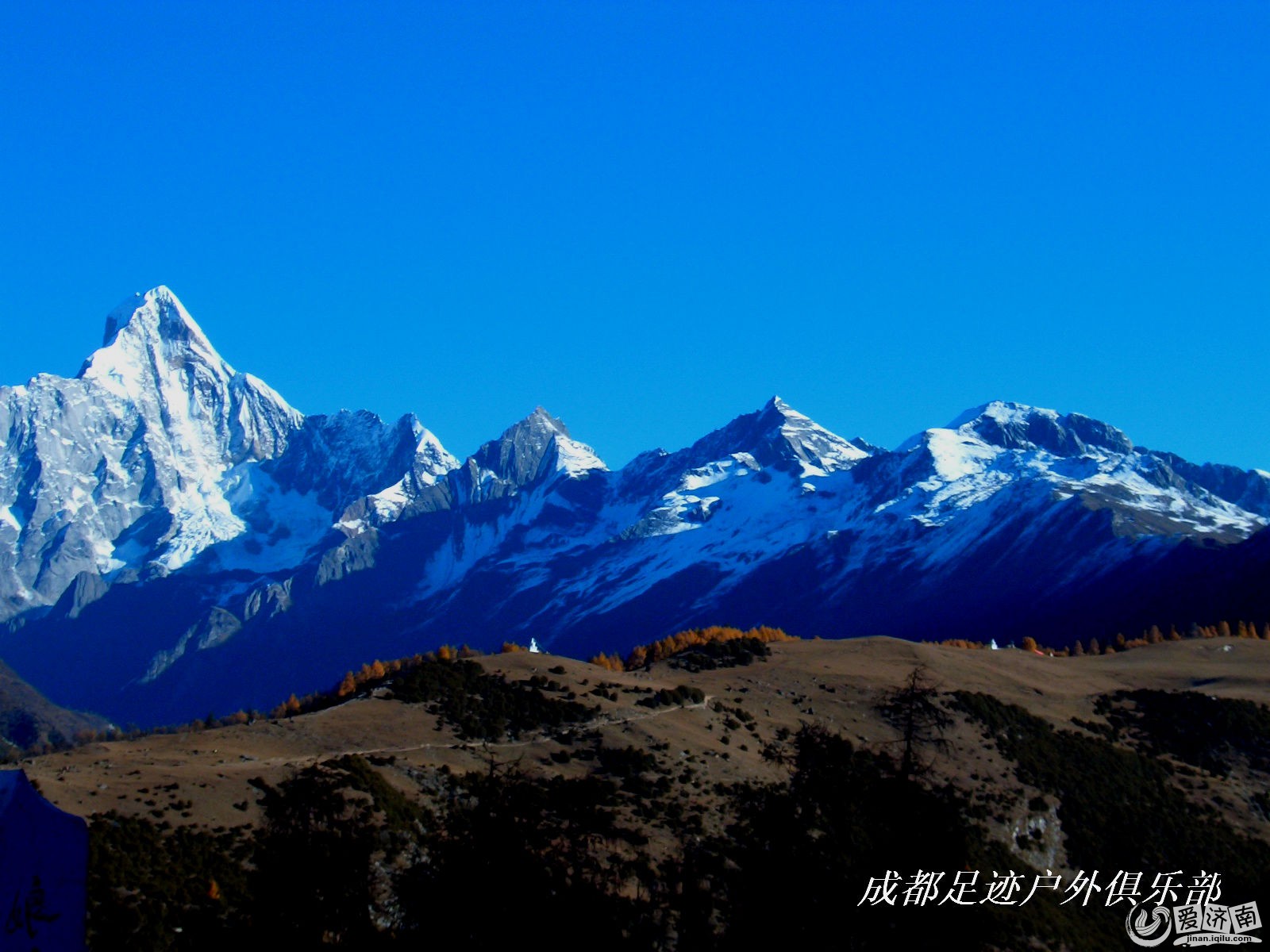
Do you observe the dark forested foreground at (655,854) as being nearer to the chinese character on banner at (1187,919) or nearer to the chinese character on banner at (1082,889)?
the chinese character on banner at (1082,889)

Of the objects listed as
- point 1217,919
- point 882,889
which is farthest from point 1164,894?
point 882,889

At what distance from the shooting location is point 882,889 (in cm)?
5234

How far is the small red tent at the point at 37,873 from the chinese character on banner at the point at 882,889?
99.6 ft

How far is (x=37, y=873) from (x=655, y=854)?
54.1 meters

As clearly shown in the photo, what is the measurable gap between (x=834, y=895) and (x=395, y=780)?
46.7 metres

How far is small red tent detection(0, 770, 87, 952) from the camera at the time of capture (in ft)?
103

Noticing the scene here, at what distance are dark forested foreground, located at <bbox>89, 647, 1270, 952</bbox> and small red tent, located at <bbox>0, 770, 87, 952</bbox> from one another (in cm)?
1701

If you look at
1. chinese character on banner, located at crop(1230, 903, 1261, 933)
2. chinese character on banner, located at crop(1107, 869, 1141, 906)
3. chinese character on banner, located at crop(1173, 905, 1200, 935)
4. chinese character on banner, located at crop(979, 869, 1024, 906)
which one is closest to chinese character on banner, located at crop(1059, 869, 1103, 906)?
chinese character on banner, located at crop(1107, 869, 1141, 906)

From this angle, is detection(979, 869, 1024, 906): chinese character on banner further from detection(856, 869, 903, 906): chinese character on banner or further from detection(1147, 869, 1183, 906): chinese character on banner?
detection(1147, 869, 1183, 906): chinese character on banner

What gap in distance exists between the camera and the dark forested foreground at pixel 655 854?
48812mm

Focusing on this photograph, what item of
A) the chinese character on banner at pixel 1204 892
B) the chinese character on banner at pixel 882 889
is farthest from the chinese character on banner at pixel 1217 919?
the chinese character on banner at pixel 882 889

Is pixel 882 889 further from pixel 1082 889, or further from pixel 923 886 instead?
pixel 1082 889

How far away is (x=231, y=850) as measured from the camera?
71.8 m

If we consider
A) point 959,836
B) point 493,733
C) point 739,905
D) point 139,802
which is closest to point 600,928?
point 739,905
